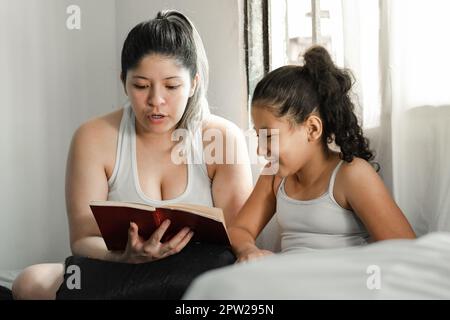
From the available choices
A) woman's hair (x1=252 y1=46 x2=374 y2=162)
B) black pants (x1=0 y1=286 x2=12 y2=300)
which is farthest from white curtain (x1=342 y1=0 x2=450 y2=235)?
black pants (x1=0 y1=286 x2=12 y2=300)

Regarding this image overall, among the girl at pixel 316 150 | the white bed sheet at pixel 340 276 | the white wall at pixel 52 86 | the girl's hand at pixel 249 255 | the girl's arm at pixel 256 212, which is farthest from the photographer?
the white wall at pixel 52 86

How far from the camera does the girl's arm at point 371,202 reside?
4.32ft

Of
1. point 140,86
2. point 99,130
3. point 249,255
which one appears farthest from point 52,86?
point 249,255

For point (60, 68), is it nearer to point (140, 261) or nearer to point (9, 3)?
point (9, 3)

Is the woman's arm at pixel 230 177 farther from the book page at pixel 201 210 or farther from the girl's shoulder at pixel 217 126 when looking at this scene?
the book page at pixel 201 210

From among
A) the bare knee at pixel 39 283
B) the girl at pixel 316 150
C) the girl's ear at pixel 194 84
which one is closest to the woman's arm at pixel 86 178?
the bare knee at pixel 39 283

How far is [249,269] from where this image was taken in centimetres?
69

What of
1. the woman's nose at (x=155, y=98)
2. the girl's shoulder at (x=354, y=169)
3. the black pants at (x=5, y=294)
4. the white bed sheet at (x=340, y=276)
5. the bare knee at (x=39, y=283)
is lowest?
the black pants at (x=5, y=294)

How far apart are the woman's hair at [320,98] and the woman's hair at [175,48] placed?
0.95ft

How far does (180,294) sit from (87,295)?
184mm

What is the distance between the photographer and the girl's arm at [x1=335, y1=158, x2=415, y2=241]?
1.32m

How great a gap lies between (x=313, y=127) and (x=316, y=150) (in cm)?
6
